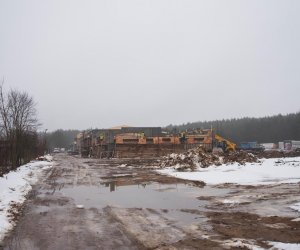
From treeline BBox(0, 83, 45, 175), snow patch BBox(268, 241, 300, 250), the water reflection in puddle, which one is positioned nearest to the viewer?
snow patch BBox(268, 241, 300, 250)

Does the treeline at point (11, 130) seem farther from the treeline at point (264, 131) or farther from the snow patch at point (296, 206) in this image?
the treeline at point (264, 131)

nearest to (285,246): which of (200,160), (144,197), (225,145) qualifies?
(144,197)

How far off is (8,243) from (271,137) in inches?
5997

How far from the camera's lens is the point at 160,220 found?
11.2 meters

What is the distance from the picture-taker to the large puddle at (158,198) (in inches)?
496

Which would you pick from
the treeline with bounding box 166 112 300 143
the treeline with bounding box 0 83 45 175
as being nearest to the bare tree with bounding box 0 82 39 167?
the treeline with bounding box 0 83 45 175

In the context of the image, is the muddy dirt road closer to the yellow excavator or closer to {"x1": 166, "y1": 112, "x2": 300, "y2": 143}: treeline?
the yellow excavator

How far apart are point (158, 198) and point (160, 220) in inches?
203

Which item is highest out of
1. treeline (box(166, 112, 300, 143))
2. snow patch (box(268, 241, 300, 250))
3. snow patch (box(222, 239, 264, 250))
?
treeline (box(166, 112, 300, 143))

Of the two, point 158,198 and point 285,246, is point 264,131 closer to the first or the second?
point 158,198

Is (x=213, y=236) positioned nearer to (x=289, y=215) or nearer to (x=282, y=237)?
(x=282, y=237)

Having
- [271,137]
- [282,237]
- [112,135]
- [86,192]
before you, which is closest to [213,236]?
[282,237]

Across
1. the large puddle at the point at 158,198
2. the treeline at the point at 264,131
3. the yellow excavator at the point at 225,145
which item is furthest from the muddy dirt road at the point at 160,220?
the treeline at the point at 264,131

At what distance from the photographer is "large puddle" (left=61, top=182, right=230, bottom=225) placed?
12.6m
